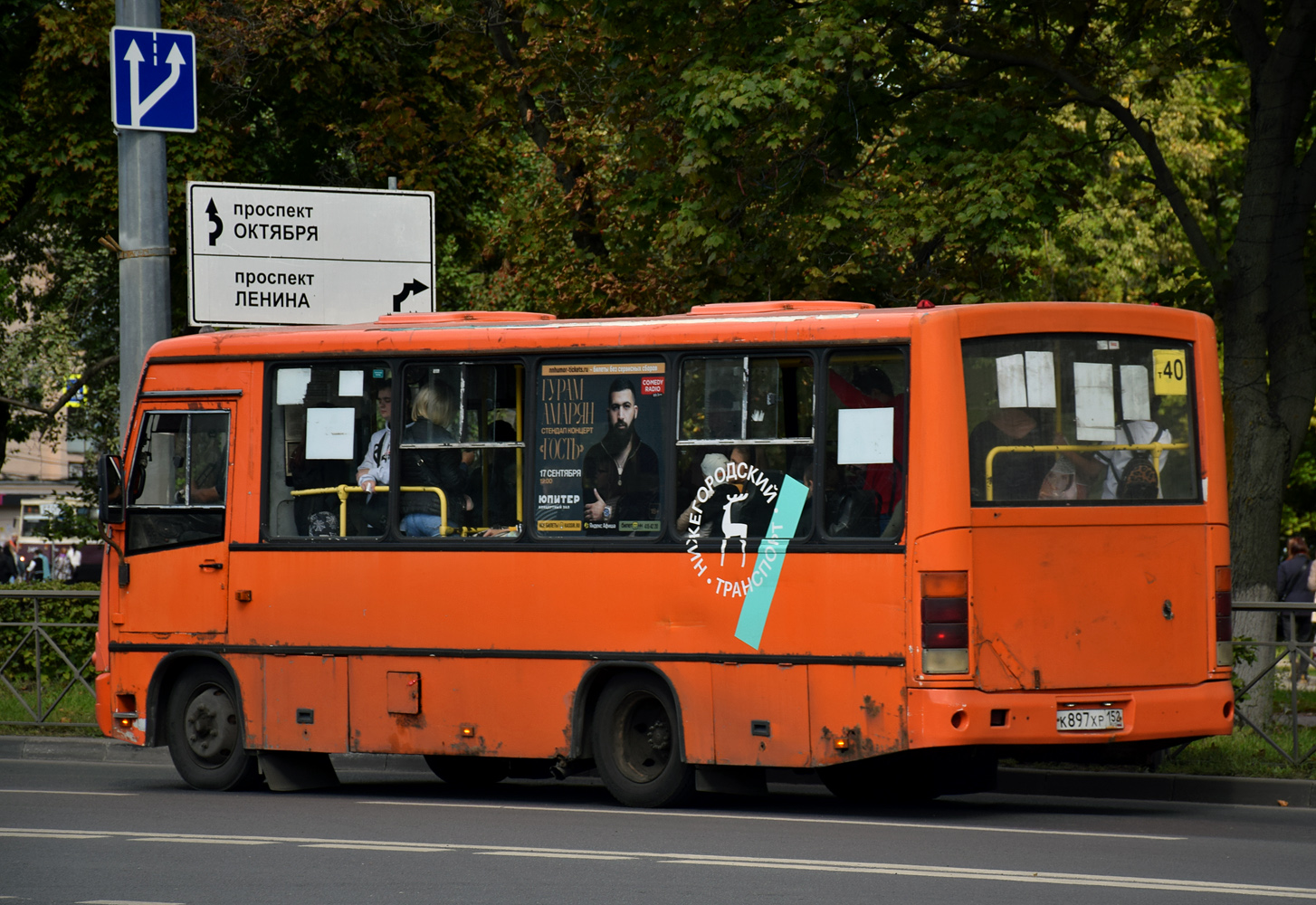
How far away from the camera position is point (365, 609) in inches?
463

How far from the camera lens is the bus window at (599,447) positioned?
10969 mm

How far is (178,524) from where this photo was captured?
12.6m

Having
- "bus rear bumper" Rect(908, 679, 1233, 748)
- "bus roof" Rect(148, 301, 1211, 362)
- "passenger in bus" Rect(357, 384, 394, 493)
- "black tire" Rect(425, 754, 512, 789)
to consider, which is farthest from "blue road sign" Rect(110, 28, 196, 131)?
"bus rear bumper" Rect(908, 679, 1233, 748)

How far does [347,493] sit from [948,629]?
4.12 metres

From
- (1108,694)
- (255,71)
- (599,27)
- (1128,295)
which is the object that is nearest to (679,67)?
(599,27)

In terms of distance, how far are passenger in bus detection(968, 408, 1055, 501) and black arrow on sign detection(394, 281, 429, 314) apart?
267 inches

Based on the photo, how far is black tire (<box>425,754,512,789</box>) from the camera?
42.3ft

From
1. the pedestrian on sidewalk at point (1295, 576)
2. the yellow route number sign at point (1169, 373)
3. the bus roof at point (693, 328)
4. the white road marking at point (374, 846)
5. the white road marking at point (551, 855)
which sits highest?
the bus roof at point (693, 328)

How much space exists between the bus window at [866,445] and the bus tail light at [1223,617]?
1.97 m

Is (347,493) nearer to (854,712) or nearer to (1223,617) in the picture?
(854,712)

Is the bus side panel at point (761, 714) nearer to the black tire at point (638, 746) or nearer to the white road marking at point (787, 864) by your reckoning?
the black tire at point (638, 746)

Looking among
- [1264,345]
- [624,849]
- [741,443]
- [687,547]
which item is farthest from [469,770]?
[1264,345]

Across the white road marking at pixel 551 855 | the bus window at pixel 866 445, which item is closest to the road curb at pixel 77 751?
the white road marking at pixel 551 855

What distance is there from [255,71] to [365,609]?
14.3 meters
